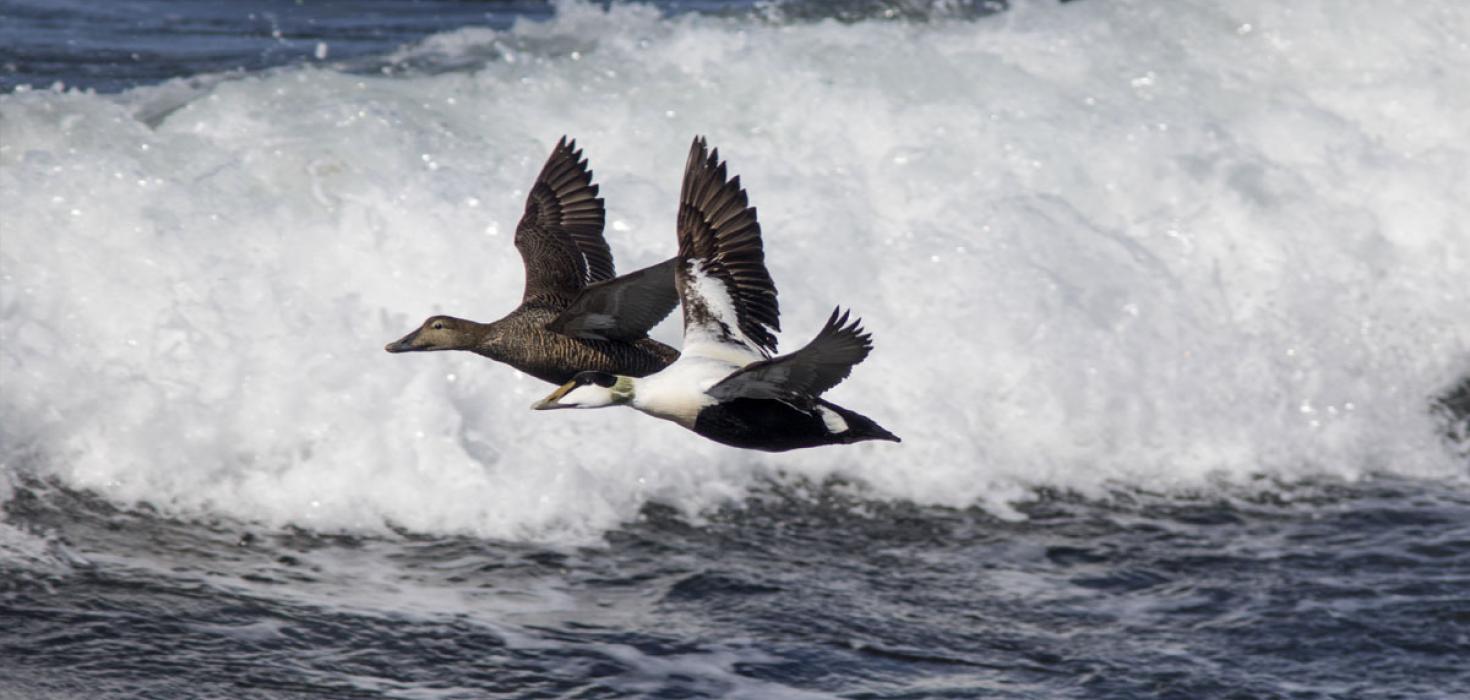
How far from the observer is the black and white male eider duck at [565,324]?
20.7 ft

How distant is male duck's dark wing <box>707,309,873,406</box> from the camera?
505 centimetres

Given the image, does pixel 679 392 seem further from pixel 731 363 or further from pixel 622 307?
pixel 622 307

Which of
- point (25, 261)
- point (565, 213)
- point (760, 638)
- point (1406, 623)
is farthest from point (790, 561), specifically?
point (25, 261)

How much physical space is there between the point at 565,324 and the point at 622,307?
183mm

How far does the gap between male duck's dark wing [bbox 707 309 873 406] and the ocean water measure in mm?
1140

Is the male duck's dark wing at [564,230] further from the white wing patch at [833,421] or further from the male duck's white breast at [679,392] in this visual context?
the white wing patch at [833,421]

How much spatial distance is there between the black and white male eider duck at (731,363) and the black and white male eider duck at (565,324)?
285 mm

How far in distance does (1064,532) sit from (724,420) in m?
2.52

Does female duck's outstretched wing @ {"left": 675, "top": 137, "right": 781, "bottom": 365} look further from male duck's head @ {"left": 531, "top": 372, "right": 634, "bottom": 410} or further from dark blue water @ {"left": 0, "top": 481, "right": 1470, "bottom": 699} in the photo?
dark blue water @ {"left": 0, "top": 481, "right": 1470, "bottom": 699}

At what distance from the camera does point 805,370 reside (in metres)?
5.19

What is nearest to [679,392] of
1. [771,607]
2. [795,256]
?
[771,607]

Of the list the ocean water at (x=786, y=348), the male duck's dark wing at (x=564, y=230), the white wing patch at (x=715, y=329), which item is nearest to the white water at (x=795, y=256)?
the ocean water at (x=786, y=348)

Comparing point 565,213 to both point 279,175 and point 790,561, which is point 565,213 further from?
point 279,175

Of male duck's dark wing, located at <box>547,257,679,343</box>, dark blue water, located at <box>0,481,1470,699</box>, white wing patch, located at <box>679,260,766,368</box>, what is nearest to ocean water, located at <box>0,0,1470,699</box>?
dark blue water, located at <box>0,481,1470,699</box>
